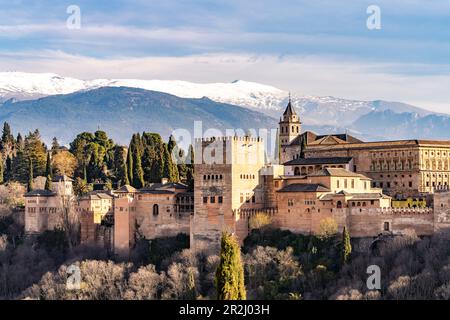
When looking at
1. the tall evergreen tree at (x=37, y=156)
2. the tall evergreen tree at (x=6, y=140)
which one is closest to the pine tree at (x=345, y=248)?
the tall evergreen tree at (x=37, y=156)

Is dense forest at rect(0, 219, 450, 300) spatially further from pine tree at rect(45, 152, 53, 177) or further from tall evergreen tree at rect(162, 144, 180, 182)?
pine tree at rect(45, 152, 53, 177)

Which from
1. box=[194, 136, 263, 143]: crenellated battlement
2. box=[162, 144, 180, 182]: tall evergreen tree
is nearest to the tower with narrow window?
box=[162, 144, 180, 182]: tall evergreen tree

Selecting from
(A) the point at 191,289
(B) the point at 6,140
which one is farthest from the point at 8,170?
(A) the point at 191,289

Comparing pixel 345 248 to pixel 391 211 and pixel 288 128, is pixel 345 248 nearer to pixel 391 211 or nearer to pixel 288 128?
pixel 391 211

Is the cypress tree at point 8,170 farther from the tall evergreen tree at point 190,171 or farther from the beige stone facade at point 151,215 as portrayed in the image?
the beige stone facade at point 151,215

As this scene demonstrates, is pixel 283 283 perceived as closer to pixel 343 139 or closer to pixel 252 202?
pixel 252 202
